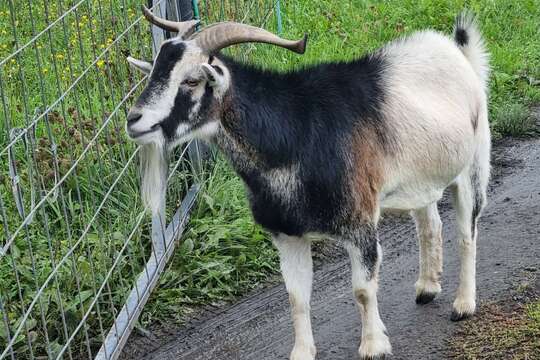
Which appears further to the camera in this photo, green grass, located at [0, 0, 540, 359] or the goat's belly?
green grass, located at [0, 0, 540, 359]

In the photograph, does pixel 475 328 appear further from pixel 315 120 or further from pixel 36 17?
pixel 36 17

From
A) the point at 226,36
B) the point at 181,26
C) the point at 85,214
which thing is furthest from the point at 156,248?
the point at 226,36

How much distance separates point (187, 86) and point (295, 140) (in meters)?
0.58

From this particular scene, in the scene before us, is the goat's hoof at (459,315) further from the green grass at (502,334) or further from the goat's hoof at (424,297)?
the goat's hoof at (424,297)

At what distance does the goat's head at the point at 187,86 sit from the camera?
379 centimetres

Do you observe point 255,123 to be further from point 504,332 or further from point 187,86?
point 504,332

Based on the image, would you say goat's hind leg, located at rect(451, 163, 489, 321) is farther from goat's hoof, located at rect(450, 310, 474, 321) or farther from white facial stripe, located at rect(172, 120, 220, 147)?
white facial stripe, located at rect(172, 120, 220, 147)

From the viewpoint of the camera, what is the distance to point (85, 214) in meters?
5.43

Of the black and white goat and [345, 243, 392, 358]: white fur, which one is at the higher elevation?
the black and white goat

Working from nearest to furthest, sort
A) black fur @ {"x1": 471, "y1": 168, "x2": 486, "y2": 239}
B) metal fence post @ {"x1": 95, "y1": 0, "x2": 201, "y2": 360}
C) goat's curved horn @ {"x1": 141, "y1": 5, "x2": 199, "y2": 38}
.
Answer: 1. goat's curved horn @ {"x1": 141, "y1": 5, "x2": 199, "y2": 38}
2. metal fence post @ {"x1": 95, "y1": 0, "x2": 201, "y2": 360}
3. black fur @ {"x1": 471, "y1": 168, "x2": 486, "y2": 239}

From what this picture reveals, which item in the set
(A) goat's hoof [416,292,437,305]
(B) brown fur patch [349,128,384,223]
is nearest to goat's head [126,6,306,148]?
(B) brown fur patch [349,128,384,223]

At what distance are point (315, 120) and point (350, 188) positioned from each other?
334mm

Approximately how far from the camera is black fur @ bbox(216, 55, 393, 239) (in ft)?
13.5

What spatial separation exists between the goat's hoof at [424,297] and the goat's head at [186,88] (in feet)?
5.25
